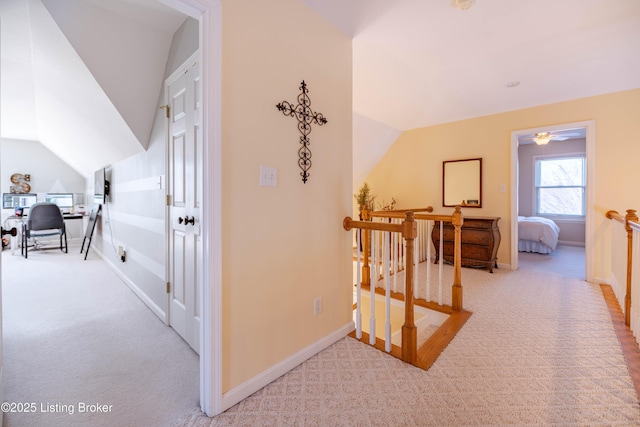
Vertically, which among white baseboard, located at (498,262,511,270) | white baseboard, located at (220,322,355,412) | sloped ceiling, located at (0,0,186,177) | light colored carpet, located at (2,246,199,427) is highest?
sloped ceiling, located at (0,0,186,177)

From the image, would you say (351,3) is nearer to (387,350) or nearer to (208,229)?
(208,229)

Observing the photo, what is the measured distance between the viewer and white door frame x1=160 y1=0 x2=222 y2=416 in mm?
1284

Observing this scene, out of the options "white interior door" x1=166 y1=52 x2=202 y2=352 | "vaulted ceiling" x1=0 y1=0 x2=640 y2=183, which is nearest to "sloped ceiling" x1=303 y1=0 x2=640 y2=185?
"vaulted ceiling" x1=0 y1=0 x2=640 y2=183

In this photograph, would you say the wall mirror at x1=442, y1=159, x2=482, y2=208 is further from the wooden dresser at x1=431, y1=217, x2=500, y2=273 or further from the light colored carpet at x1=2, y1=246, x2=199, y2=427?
the light colored carpet at x1=2, y1=246, x2=199, y2=427

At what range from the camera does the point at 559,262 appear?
4.25 metres

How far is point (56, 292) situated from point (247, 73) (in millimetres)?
3472

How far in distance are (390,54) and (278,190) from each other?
1866mm

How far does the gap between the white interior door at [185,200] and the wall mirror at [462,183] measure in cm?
377

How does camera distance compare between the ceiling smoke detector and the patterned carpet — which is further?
the ceiling smoke detector

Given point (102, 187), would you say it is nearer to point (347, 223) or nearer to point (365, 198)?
point (347, 223)

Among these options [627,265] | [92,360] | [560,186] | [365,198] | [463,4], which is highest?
[463,4]

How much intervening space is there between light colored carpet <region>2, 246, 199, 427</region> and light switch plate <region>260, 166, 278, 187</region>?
123 centimetres

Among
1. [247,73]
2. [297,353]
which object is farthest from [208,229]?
[297,353]

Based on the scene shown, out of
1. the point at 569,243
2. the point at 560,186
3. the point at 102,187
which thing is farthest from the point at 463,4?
the point at 569,243
